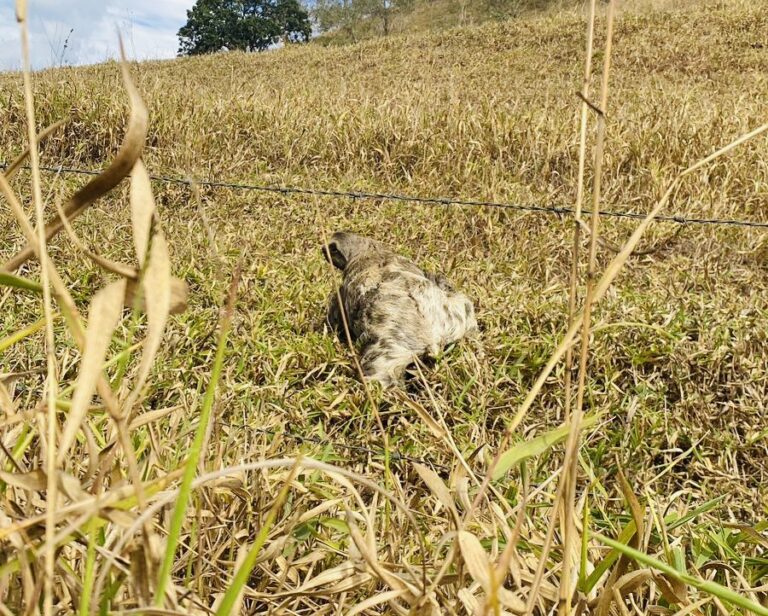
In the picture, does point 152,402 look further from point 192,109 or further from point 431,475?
point 192,109

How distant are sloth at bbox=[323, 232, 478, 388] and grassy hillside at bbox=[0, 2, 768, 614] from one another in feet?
0.38

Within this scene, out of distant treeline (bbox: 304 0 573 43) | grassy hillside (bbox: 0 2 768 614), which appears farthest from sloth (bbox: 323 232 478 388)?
distant treeline (bbox: 304 0 573 43)

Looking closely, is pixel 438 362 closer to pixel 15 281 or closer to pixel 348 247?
pixel 348 247

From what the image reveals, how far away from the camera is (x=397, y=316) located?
3.27 m

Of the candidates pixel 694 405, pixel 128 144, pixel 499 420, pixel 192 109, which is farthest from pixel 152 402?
pixel 192 109

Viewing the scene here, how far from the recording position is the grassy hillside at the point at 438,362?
1.42 metres

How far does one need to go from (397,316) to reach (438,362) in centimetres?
30

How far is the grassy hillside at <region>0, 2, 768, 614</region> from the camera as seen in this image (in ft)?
4.67

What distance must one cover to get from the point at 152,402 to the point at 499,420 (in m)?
1.53

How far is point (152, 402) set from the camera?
2934 millimetres

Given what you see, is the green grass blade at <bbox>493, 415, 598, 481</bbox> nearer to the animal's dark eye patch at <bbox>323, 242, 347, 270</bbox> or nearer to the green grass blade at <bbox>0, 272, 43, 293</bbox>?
the green grass blade at <bbox>0, 272, 43, 293</bbox>

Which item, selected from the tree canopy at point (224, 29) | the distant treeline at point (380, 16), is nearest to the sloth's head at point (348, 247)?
the distant treeline at point (380, 16)

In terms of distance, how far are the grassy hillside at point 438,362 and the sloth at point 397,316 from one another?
0.12m

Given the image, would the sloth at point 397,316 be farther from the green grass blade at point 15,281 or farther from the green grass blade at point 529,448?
the green grass blade at point 15,281
